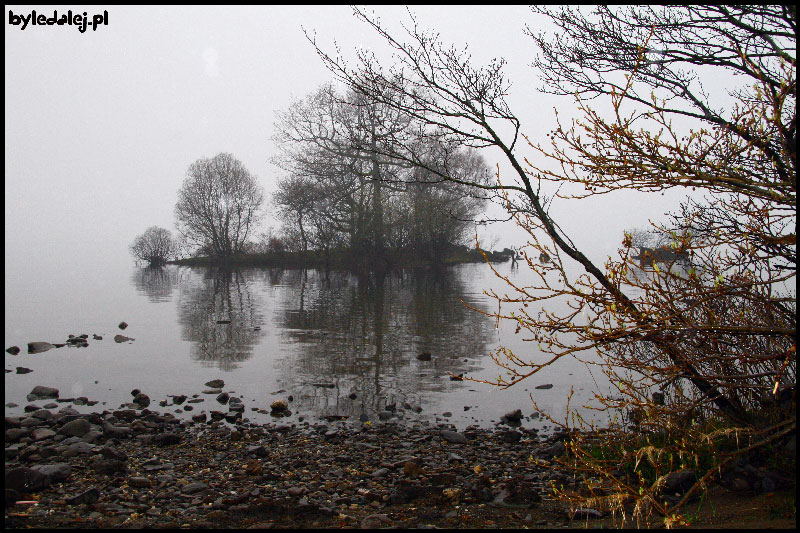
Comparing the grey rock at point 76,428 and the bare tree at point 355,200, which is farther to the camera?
the bare tree at point 355,200

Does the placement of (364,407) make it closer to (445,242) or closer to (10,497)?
(10,497)

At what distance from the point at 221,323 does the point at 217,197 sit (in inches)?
1391

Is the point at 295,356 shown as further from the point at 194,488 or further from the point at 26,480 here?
the point at 26,480

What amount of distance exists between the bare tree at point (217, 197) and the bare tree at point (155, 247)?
649cm

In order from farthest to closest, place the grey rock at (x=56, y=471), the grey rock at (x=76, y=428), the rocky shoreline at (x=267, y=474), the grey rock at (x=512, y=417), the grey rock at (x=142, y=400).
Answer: the grey rock at (x=142, y=400), the grey rock at (x=512, y=417), the grey rock at (x=76, y=428), the grey rock at (x=56, y=471), the rocky shoreline at (x=267, y=474)

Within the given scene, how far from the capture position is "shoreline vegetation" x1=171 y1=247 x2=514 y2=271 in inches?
1781

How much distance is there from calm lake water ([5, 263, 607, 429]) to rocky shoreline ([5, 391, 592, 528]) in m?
0.86

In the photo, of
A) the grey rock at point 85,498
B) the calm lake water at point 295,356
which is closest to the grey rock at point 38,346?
the calm lake water at point 295,356

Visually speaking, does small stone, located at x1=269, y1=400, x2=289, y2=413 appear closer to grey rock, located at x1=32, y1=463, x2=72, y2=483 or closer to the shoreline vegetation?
grey rock, located at x1=32, y1=463, x2=72, y2=483


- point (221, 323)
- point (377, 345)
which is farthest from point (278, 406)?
point (221, 323)

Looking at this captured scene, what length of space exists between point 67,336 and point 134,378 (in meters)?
6.00

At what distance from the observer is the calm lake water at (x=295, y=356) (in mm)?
9398

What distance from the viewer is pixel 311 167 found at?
4100 cm

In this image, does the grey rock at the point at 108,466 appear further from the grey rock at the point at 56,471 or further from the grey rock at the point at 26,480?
the grey rock at the point at 26,480
